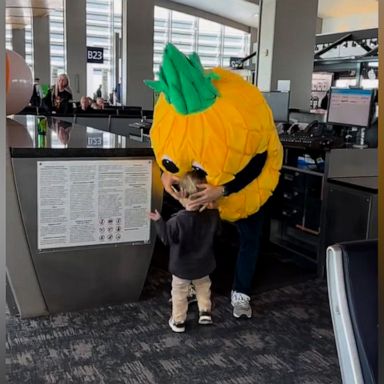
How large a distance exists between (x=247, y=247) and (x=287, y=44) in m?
5.55

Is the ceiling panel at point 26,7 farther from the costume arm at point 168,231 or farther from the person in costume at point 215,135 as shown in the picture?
the costume arm at point 168,231

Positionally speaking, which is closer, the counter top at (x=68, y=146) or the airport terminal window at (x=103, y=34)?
A: the counter top at (x=68, y=146)

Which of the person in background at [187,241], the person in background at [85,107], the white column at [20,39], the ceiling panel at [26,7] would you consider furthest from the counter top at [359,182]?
the white column at [20,39]

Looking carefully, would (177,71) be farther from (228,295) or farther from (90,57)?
(90,57)

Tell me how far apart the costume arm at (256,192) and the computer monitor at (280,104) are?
169 cm

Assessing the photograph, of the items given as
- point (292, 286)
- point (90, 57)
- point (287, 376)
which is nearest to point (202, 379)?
point (287, 376)

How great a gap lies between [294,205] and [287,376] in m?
1.86

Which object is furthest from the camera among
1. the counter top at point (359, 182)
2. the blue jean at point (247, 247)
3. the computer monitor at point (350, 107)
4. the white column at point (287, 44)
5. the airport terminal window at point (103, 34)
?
the airport terminal window at point (103, 34)

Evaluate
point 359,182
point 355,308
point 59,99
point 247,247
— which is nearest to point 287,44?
point 59,99

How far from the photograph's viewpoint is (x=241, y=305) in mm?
2789

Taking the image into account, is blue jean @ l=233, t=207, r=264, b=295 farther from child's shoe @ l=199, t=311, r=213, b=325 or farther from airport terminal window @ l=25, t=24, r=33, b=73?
airport terminal window @ l=25, t=24, r=33, b=73

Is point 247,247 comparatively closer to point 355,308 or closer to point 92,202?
point 92,202

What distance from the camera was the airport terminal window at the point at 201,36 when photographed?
15305 millimetres

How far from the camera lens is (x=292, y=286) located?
10.7 ft
